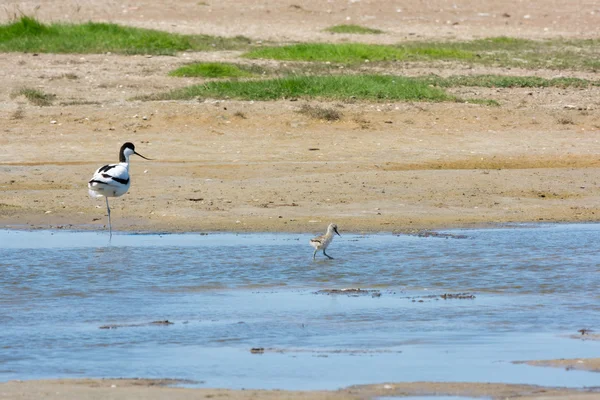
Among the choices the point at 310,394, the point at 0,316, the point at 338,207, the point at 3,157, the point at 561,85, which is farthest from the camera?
the point at 561,85

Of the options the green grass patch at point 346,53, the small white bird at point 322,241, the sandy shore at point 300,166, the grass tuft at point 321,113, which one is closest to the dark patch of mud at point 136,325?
the small white bird at point 322,241

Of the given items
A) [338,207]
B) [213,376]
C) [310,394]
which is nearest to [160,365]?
[213,376]

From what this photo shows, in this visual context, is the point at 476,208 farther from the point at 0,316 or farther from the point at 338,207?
the point at 0,316

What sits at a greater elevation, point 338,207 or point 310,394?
point 310,394

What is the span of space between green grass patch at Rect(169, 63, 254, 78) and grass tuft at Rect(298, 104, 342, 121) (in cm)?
373

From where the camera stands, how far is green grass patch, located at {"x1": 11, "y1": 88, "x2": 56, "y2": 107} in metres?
17.5

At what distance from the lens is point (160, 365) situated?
269 inches

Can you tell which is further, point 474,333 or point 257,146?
point 257,146

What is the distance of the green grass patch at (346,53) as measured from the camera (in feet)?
75.6

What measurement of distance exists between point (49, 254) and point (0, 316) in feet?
7.04

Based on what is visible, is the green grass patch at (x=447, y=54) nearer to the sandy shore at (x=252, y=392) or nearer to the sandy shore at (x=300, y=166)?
the sandy shore at (x=300, y=166)

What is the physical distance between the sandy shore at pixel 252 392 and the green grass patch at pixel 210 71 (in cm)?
1427

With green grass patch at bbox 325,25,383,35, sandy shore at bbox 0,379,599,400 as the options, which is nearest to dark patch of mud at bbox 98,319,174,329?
sandy shore at bbox 0,379,599,400

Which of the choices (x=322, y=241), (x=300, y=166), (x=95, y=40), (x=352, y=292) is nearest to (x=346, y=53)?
(x=95, y=40)
